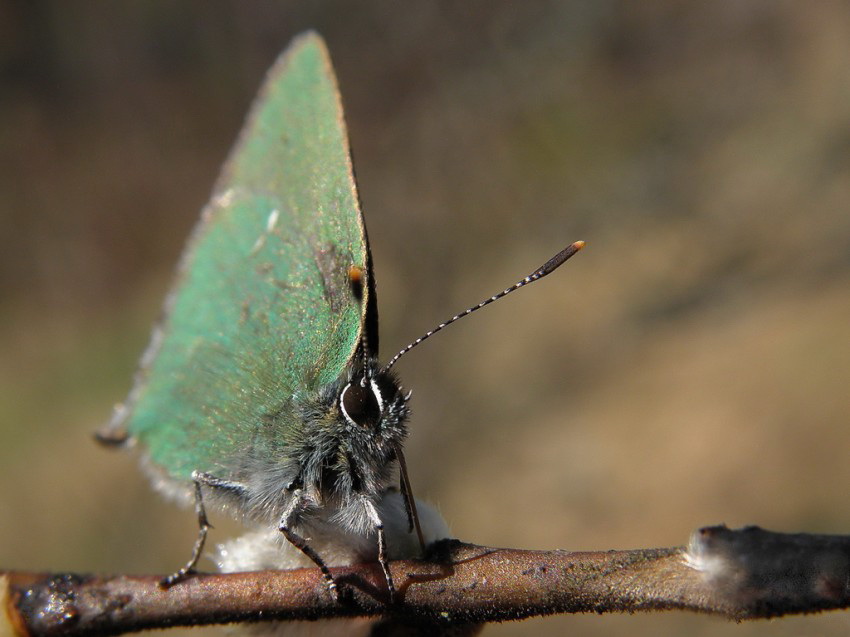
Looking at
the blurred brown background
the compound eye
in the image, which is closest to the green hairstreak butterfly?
the compound eye

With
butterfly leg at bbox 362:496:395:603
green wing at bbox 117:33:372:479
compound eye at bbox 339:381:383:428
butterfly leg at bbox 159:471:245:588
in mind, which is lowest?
butterfly leg at bbox 362:496:395:603

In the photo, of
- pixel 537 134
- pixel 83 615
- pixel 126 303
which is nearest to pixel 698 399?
pixel 537 134

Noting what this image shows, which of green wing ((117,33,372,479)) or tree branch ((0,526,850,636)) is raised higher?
green wing ((117,33,372,479))

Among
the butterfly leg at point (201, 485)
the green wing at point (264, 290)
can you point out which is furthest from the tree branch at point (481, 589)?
the green wing at point (264, 290)

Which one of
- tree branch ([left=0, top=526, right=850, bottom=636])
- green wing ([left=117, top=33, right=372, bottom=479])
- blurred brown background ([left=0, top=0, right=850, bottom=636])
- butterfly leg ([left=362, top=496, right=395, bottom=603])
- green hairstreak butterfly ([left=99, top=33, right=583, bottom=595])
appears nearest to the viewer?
tree branch ([left=0, top=526, right=850, bottom=636])

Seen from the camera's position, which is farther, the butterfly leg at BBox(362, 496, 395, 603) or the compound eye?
the compound eye

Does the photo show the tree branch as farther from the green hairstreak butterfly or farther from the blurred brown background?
the blurred brown background

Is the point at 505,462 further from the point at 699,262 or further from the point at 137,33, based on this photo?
the point at 137,33
